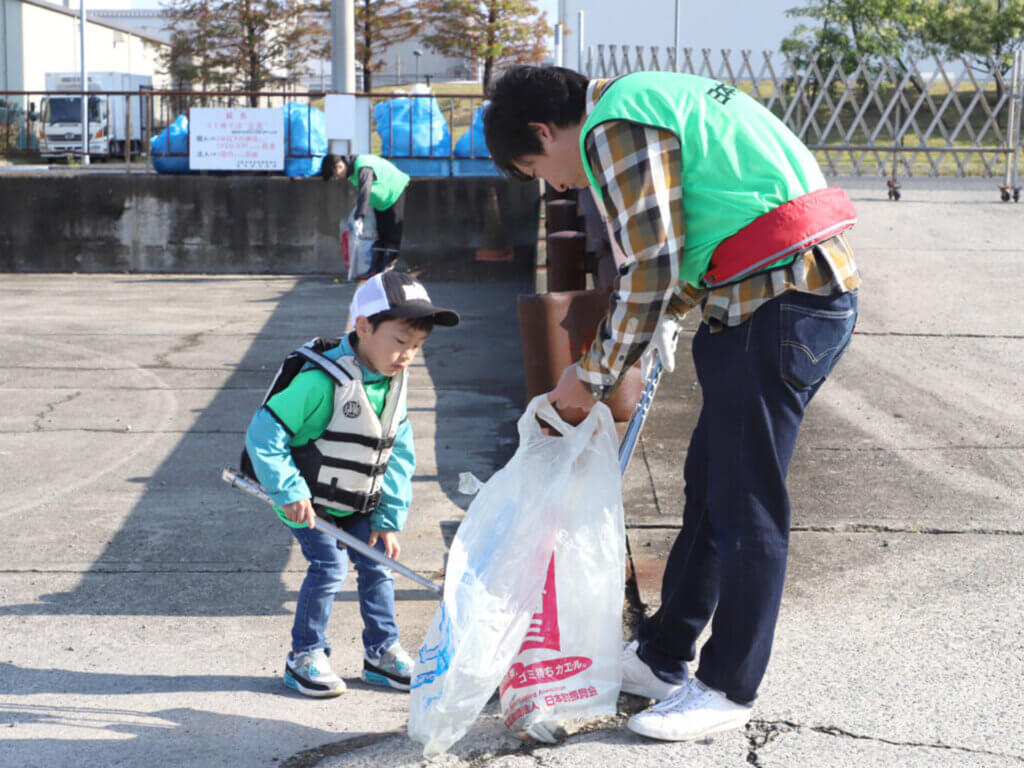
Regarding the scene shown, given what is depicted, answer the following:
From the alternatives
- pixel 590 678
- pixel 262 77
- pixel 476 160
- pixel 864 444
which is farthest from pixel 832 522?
pixel 262 77

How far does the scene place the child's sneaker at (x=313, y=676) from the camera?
3061 millimetres

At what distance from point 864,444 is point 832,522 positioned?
1.12m

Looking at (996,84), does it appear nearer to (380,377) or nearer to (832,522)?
(832,522)

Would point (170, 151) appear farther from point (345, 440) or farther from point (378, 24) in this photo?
point (378, 24)

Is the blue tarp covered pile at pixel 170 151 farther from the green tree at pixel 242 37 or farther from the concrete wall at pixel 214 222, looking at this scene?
the green tree at pixel 242 37

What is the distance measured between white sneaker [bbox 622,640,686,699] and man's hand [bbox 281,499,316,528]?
35.2 inches

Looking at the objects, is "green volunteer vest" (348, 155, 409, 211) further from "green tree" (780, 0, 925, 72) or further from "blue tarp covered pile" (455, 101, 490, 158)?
"green tree" (780, 0, 925, 72)

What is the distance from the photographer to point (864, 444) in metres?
5.29

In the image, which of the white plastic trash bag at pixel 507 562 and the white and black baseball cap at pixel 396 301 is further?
the white and black baseball cap at pixel 396 301

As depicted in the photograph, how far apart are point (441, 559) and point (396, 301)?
147 cm

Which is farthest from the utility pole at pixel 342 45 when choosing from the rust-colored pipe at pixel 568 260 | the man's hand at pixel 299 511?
the man's hand at pixel 299 511

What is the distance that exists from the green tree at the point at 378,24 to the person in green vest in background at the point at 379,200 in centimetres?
2899

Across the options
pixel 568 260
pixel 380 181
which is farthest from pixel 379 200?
pixel 568 260

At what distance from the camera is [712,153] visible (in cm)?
246
